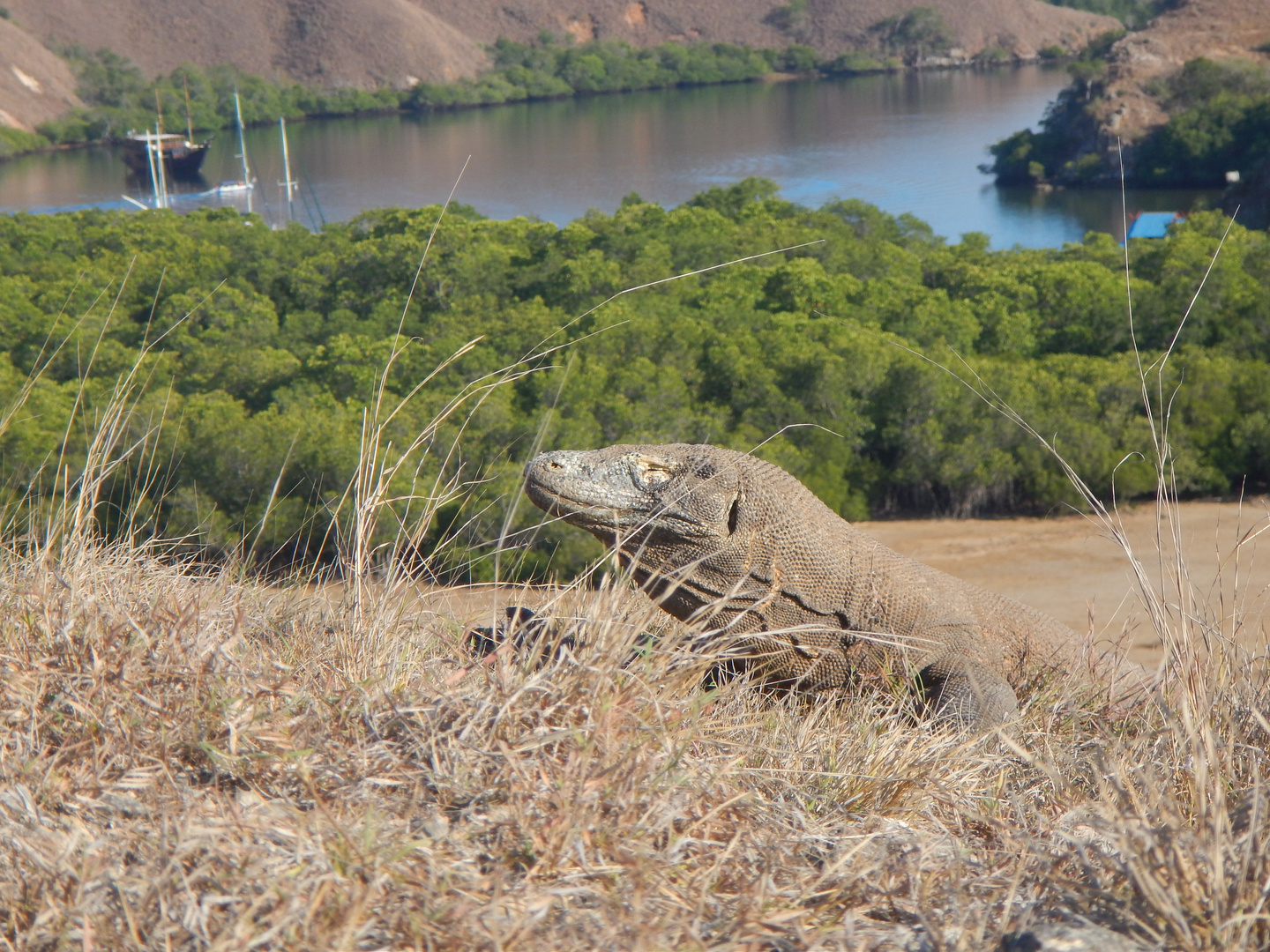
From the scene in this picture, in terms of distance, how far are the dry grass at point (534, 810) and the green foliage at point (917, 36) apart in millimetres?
97488

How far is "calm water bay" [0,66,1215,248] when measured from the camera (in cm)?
3881

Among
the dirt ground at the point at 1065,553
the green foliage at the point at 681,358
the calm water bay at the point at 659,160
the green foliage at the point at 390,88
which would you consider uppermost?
the green foliage at the point at 390,88

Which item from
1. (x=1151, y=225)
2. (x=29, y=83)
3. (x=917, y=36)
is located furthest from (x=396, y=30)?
(x=1151, y=225)

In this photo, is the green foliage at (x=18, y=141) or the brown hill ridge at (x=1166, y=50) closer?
the brown hill ridge at (x=1166, y=50)

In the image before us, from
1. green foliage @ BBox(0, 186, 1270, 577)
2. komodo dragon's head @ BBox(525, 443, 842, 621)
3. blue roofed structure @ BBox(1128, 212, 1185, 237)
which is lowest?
green foliage @ BBox(0, 186, 1270, 577)

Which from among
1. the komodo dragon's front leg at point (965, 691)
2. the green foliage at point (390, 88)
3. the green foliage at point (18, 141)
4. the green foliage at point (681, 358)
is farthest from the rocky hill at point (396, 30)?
the komodo dragon's front leg at point (965, 691)

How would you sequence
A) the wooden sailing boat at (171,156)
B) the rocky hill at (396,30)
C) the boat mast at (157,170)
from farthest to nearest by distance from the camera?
the rocky hill at (396,30), the wooden sailing boat at (171,156), the boat mast at (157,170)

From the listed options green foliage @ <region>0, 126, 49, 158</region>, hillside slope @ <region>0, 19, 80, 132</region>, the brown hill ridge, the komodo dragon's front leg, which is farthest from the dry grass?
hillside slope @ <region>0, 19, 80, 132</region>

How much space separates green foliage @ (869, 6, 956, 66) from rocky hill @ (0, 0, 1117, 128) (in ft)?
4.56

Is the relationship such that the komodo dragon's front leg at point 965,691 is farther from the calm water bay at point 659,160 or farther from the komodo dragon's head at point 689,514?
the calm water bay at point 659,160

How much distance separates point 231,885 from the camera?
4.93ft

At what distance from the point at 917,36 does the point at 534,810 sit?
9970cm

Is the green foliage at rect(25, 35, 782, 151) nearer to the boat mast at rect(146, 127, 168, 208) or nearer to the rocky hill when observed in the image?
the rocky hill

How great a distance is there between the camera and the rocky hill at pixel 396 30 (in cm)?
8094
